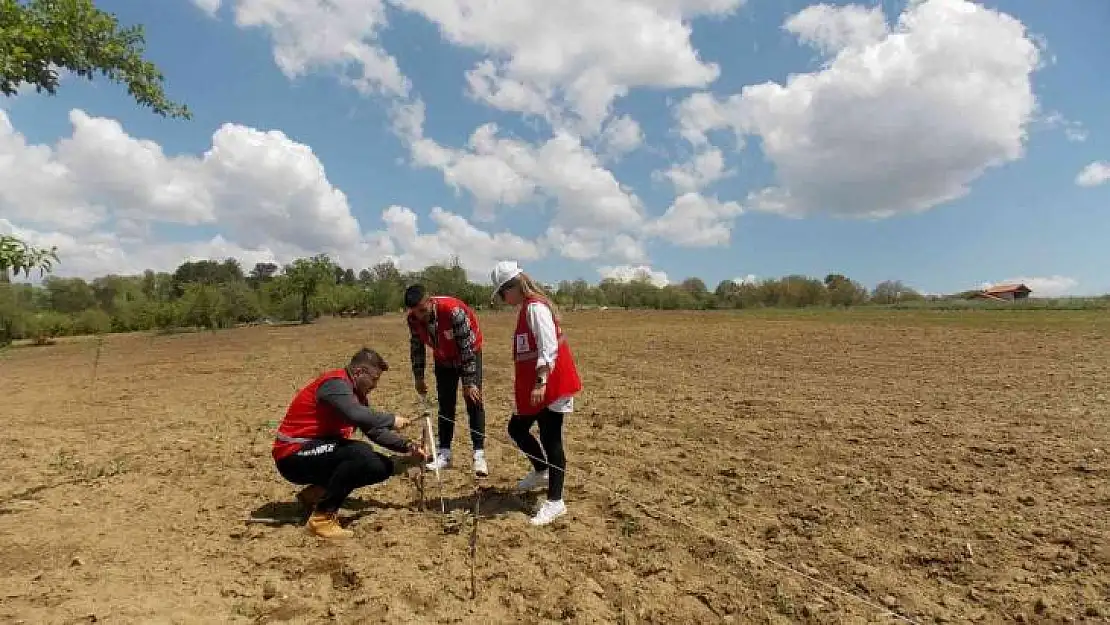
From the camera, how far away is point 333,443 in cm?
467

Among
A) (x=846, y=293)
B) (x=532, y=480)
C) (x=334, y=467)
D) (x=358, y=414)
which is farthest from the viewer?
(x=846, y=293)

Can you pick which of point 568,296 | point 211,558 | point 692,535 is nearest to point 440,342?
point 211,558

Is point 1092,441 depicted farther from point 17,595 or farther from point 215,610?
point 17,595

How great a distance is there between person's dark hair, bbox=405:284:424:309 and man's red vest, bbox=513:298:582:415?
4.22 ft

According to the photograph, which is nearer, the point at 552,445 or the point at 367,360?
the point at 367,360

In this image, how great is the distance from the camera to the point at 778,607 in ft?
11.9

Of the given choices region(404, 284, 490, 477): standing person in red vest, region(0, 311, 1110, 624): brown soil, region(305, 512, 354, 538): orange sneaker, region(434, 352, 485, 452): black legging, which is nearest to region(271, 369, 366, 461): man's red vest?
region(305, 512, 354, 538): orange sneaker

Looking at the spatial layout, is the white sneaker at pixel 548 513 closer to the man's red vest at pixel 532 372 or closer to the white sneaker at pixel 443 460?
the man's red vest at pixel 532 372

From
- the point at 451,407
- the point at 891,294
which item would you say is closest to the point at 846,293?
the point at 891,294

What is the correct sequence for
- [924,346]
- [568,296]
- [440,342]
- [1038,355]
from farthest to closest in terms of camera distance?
[568,296], [924,346], [1038,355], [440,342]

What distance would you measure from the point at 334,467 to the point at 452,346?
5.22 feet

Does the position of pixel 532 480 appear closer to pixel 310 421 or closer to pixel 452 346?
pixel 452 346

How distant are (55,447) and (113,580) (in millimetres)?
5382

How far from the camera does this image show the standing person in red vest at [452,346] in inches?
221
